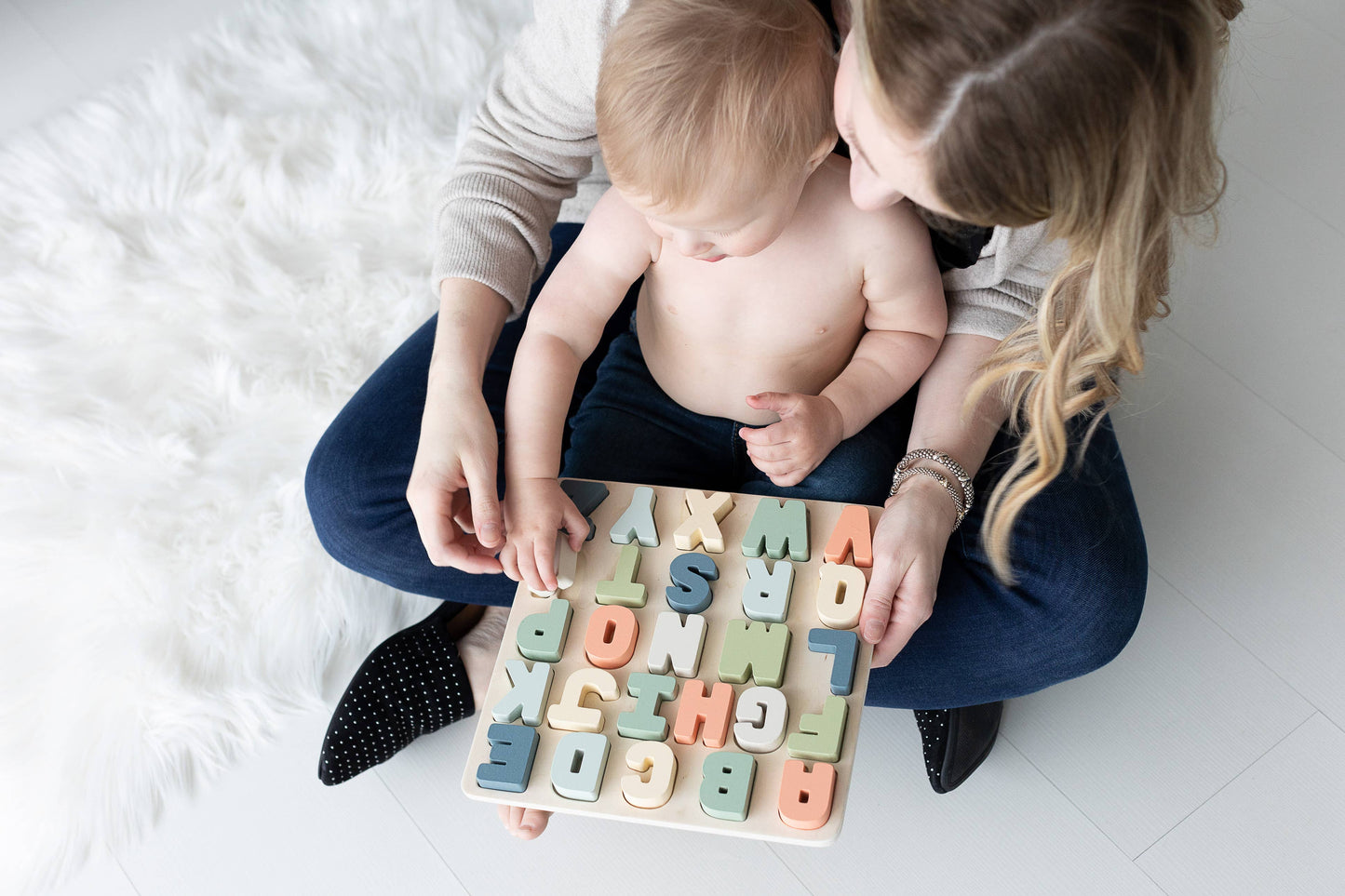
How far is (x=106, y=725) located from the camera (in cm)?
100

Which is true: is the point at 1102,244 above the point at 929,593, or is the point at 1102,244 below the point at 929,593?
above

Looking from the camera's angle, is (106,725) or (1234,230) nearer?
(106,725)

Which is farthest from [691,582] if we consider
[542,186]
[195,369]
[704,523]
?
[195,369]

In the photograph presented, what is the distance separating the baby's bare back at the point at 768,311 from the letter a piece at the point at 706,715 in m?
0.29

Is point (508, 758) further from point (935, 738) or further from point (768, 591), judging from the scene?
point (935, 738)

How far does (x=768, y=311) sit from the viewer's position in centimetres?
85

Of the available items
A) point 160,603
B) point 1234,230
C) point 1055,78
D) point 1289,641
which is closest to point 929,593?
point 1055,78

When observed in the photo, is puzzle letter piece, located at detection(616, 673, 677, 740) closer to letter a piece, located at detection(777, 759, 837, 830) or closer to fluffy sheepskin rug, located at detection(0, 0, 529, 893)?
letter a piece, located at detection(777, 759, 837, 830)

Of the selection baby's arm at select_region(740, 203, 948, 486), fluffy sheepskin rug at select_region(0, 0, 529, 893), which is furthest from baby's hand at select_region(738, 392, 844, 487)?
fluffy sheepskin rug at select_region(0, 0, 529, 893)

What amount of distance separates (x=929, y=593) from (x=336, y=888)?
0.60m

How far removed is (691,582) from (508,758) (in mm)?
169

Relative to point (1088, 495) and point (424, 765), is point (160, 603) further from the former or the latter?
point (1088, 495)

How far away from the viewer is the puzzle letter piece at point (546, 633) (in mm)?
731

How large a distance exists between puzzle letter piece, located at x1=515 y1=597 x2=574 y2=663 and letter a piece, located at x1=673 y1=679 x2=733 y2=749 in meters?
0.10
